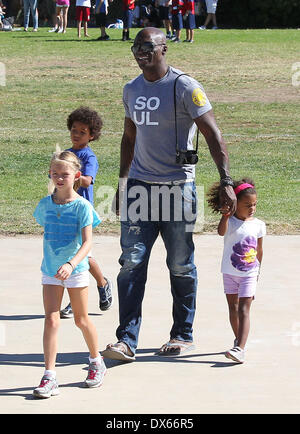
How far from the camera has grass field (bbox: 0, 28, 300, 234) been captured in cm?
1255

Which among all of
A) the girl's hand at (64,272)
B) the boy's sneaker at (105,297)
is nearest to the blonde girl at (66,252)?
the girl's hand at (64,272)

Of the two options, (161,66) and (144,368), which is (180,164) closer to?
(161,66)

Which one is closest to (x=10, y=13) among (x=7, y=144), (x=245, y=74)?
(x=245, y=74)

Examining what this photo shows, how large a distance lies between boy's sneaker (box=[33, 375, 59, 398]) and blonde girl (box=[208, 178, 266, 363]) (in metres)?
1.24

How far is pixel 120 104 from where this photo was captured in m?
20.0

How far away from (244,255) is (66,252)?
120cm

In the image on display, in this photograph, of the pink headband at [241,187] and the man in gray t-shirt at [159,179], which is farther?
the pink headband at [241,187]

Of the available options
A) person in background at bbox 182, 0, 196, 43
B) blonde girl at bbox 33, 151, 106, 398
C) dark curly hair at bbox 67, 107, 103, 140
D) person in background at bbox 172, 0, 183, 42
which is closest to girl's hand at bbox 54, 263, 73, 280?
blonde girl at bbox 33, 151, 106, 398

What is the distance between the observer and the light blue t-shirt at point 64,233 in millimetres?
5637

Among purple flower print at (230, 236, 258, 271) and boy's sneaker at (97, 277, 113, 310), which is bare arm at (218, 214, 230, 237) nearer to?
purple flower print at (230, 236, 258, 271)

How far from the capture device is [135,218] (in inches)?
246

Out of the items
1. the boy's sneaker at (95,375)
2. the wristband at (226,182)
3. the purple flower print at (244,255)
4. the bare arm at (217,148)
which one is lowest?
the boy's sneaker at (95,375)

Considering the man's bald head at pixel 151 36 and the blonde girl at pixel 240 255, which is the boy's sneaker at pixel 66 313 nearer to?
the blonde girl at pixel 240 255

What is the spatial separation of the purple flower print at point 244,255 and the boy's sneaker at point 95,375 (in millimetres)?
1091
